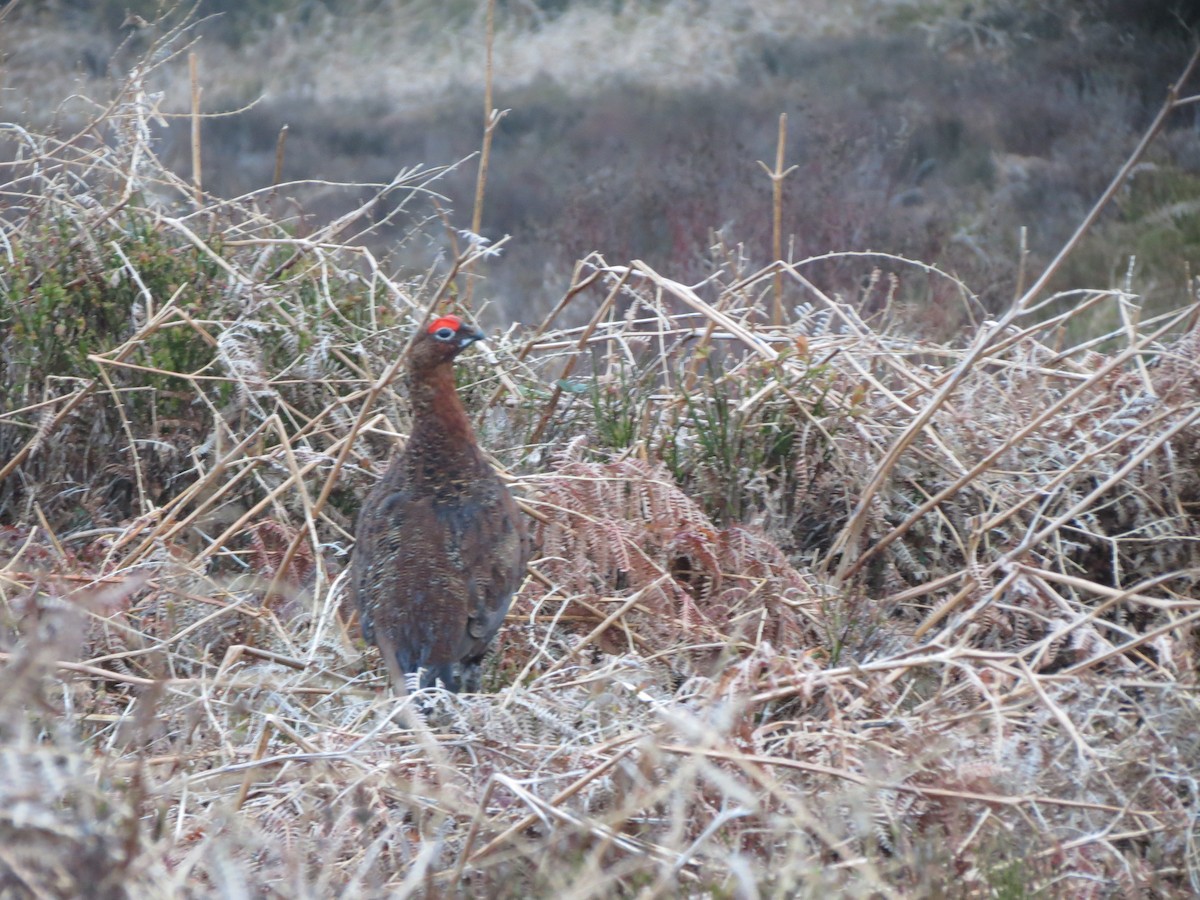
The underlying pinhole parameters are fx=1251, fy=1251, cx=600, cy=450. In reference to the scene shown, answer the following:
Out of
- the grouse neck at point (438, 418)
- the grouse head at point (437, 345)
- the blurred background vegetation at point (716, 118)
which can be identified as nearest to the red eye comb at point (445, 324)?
the grouse head at point (437, 345)

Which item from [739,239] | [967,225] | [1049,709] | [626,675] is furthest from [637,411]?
[967,225]

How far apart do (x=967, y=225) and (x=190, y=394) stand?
919cm

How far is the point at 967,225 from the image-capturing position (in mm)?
11852

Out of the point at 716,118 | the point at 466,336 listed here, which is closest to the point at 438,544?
the point at 466,336

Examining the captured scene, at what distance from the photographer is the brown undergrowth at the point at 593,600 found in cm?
220

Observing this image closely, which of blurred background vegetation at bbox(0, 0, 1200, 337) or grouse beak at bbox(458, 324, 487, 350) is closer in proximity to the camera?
grouse beak at bbox(458, 324, 487, 350)

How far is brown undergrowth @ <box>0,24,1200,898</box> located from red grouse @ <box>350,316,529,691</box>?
0.56 feet

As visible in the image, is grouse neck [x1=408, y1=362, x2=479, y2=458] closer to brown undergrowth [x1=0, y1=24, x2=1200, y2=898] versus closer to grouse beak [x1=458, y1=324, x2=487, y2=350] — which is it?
grouse beak [x1=458, y1=324, x2=487, y2=350]

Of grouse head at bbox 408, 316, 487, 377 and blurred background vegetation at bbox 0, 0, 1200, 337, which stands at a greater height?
grouse head at bbox 408, 316, 487, 377

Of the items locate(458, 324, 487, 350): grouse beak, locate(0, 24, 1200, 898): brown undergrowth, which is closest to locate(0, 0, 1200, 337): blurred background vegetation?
locate(0, 24, 1200, 898): brown undergrowth

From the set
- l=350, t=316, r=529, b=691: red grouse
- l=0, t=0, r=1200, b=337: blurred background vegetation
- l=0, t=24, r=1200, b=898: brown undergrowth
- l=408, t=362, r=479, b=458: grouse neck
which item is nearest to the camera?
l=0, t=24, r=1200, b=898: brown undergrowth

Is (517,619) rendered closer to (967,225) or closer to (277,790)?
(277,790)

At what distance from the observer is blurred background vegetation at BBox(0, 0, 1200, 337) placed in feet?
36.2

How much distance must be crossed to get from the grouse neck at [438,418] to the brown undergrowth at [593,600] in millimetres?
214
